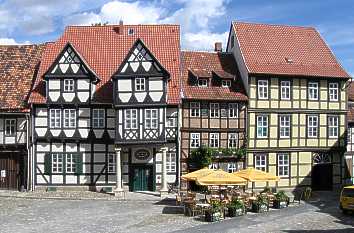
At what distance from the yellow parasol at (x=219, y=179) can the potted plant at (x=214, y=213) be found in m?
1.36

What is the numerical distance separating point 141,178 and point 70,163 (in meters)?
5.25

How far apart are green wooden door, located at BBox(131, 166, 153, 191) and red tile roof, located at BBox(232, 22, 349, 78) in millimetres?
10672

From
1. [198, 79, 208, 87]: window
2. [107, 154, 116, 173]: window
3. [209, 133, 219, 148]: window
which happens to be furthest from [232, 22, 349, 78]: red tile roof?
[107, 154, 116, 173]: window

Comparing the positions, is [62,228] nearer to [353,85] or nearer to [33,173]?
[33,173]

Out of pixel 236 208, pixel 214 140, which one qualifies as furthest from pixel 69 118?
pixel 236 208

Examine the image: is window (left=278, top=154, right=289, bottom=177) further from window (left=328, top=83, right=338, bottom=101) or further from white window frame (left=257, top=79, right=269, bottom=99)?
window (left=328, top=83, right=338, bottom=101)

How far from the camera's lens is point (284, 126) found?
40.0 meters

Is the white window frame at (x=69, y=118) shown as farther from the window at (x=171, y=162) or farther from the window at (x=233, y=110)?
the window at (x=233, y=110)

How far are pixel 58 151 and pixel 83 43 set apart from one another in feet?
29.0

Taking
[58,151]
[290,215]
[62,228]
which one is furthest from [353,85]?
[62,228]

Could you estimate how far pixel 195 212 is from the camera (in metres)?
28.5

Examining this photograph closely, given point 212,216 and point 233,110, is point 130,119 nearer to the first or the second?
point 233,110

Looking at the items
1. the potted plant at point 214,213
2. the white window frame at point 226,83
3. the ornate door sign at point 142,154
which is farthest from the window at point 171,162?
the potted plant at point 214,213

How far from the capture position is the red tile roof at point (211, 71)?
38688 millimetres
